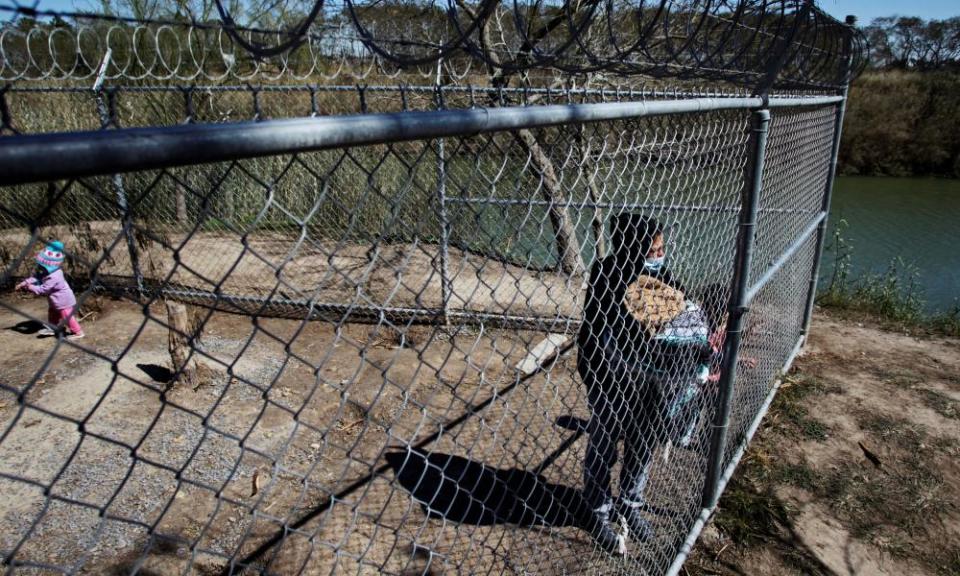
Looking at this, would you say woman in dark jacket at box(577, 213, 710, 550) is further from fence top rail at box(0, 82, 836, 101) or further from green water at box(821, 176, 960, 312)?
green water at box(821, 176, 960, 312)

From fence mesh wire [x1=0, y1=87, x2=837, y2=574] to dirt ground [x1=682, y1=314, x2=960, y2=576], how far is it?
0.98 feet

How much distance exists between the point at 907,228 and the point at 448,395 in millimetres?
14180

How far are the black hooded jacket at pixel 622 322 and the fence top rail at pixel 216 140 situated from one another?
1.21 metres

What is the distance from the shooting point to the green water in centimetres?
1050

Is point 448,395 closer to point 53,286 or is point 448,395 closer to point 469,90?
point 469,90

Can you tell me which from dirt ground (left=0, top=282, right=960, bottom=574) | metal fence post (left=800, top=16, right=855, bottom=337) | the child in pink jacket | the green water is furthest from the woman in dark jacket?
the green water

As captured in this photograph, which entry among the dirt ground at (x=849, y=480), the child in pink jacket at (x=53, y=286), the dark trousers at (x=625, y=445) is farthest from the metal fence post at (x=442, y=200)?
the child in pink jacket at (x=53, y=286)

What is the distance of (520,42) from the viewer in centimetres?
632

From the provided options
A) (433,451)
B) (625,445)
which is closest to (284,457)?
(433,451)

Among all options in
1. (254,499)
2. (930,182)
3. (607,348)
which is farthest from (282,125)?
(930,182)

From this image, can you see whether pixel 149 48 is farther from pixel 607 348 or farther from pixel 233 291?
pixel 607 348

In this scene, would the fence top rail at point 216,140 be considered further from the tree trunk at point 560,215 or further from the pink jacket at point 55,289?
the pink jacket at point 55,289

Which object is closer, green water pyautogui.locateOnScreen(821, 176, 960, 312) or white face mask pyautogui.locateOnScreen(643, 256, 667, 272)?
white face mask pyautogui.locateOnScreen(643, 256, 667, 272)

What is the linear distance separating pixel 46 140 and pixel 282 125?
33 cm
